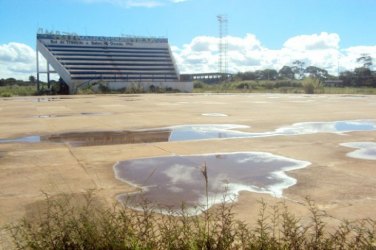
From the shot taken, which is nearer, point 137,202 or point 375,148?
point 137,202

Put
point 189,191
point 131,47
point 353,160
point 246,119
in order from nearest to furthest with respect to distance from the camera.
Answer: point 189,191, point 353,160, point 246,119, point 131,47

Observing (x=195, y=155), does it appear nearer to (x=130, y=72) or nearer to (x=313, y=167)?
(x=313, y=167)

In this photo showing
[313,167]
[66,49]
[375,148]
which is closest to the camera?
[313,167]

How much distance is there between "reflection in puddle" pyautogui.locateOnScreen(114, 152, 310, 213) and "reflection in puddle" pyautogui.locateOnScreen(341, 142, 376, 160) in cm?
121

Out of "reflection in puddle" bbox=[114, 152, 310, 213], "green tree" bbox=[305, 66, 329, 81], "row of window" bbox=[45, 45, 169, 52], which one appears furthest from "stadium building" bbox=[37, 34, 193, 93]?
"reflection in puddle" bbox=[114, 152, 310, 213]

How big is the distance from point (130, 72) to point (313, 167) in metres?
81.7

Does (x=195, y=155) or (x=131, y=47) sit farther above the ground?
(x=131, y=47)

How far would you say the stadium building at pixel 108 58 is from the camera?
79750 millimetres

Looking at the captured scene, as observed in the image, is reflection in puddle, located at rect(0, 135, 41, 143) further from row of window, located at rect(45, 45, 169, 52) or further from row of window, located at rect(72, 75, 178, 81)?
row of window, located at rect(45, 45, 169, 52)

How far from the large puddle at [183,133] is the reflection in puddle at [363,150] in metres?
1.90

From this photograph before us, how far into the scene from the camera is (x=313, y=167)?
648 centimetres

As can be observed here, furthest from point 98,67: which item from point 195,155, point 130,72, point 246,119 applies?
point 195,155

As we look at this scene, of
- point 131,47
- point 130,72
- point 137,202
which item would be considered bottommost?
point 137,202

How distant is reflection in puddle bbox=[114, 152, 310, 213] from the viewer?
16.3ft
